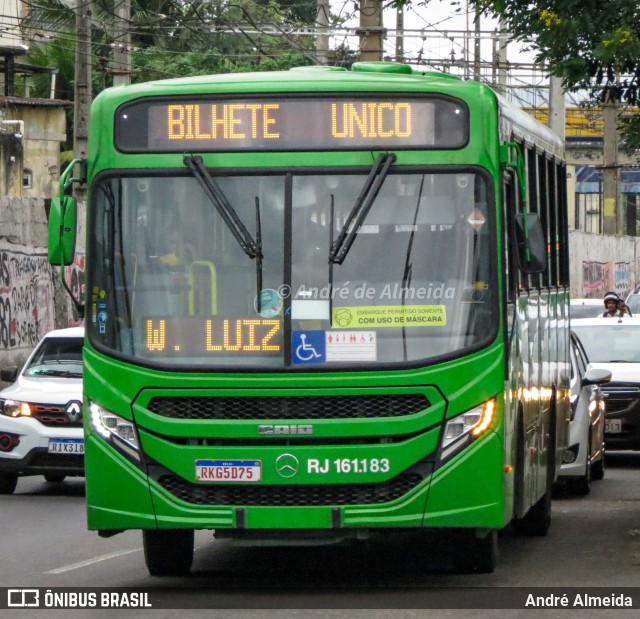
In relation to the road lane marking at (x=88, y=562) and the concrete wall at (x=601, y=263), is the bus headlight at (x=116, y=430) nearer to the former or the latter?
the road lane marking at (x=88, y=562)

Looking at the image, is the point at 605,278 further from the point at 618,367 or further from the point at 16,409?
the point at 16,409

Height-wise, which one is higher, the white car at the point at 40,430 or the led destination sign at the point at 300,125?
the led destination sign at the point at 300,125

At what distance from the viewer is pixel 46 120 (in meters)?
46.7

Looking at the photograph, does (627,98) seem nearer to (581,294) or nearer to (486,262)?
(486,262)

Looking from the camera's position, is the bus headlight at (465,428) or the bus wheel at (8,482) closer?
the bus headlight at (465,428)

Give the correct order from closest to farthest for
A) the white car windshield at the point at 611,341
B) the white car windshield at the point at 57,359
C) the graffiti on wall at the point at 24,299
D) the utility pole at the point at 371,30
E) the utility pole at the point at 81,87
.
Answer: the white car windshield at the point at 57,359
the white car windshield at the point at 611,341
the utility pole at the point at 371,30
the graffiti on wall at the point at 24,299
the utility pole at the point at 81,87

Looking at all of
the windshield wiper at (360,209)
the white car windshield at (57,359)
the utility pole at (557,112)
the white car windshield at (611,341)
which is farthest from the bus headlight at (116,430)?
the utility pole at (557,112)

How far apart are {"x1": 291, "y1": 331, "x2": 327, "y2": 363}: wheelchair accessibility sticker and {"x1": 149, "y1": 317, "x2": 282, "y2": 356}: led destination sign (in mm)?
86

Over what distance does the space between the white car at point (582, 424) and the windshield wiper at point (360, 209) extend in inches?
262

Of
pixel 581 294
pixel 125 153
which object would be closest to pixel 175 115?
pixel 125 153

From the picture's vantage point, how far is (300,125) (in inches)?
348

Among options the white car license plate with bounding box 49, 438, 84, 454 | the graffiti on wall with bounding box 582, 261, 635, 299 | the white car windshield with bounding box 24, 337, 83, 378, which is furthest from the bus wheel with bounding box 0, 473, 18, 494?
the graffiti on wall with bounding box 582, 261, 635, 299

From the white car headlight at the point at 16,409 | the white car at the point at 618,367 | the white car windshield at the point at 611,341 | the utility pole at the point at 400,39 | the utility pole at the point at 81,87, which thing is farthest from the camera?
the utility pole at the point at 400,39

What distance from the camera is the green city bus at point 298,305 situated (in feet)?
28.0
